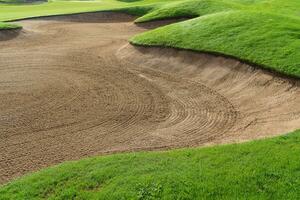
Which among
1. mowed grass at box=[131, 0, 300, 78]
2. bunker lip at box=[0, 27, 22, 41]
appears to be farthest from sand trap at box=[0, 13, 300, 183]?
bunker lip at box=[0, 27, 22, 41]

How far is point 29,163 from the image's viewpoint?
549 inches

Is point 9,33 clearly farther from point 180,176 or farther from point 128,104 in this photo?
point 180,176

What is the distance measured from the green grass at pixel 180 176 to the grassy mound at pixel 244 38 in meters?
8.30

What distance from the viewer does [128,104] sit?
19.1 metres

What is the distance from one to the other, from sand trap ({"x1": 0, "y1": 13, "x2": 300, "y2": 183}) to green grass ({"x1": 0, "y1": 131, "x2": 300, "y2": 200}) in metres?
2.38

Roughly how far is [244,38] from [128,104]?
902 centimetres

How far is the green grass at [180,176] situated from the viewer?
34.0 feet

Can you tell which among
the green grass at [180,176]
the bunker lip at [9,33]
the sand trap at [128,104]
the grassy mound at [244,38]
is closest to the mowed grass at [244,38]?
the grassy mound at [244,38]

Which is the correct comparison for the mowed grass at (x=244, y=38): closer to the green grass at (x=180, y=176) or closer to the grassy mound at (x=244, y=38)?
the grassy mound at (x=244, y=38)

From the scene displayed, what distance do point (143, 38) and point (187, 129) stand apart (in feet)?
47.1

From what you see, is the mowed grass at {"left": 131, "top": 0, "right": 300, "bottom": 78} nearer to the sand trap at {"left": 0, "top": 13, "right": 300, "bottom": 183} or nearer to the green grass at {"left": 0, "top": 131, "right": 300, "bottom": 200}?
the sand trap at {"left": 0, "top": 13, "right": 300, "bottom": 183}

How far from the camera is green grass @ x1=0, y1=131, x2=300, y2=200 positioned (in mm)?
10352

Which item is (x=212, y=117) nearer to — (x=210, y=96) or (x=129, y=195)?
(x=210, y=96)

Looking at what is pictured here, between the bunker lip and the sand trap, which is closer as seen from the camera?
the sand trap
